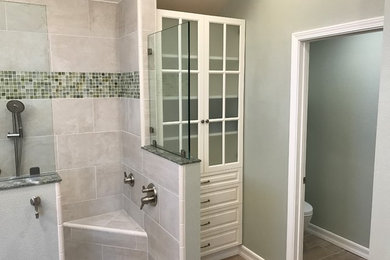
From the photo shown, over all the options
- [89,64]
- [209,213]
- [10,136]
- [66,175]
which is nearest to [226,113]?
[209,213]

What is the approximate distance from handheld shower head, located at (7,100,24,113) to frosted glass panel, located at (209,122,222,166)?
1473mm

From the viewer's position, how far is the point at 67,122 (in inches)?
105

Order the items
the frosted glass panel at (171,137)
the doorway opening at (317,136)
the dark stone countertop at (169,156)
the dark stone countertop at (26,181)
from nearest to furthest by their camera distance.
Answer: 1. the dark stone countertop at (26,181)
2. the dark stone countertop at (169,156)
3. the frosted glass panel at (171,137)
4. the doorway opening at (317,136)

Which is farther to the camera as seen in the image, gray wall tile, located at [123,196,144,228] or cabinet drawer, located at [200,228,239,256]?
cabinet drawer, located at [200,228,239,256]

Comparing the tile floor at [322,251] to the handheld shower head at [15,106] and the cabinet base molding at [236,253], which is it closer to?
the cabinet base molding at [236,253]

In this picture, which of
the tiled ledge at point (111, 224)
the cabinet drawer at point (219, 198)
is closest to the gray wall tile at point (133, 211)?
the tiled ledge at point (111, 224)

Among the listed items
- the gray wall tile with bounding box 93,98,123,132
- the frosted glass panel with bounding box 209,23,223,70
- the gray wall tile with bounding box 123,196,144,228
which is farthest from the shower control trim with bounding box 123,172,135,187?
the frosted glass panel with bounding box 209,23,223,70

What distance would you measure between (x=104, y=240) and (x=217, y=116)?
1414 millimetres

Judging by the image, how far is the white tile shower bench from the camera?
8.43ft

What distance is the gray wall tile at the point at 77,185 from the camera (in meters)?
2.73

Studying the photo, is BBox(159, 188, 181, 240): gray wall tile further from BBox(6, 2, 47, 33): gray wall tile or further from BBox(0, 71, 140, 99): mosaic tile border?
BBox(6, 2, 47, 33): gray wall tile

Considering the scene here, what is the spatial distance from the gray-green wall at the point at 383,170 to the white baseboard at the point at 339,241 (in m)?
2.05

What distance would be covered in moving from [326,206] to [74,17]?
10.2 ft

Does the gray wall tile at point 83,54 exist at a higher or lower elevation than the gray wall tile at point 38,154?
higher
